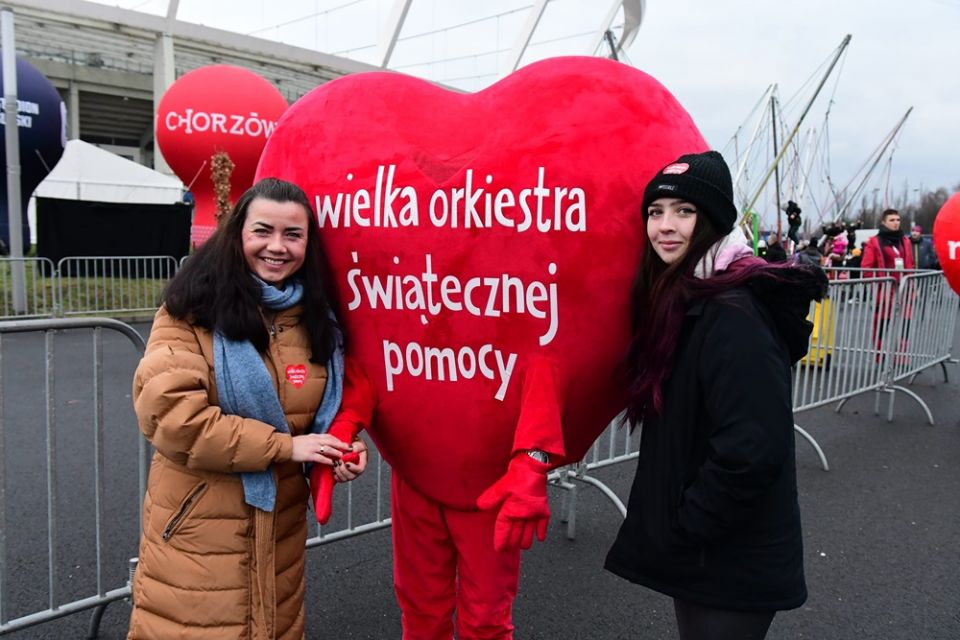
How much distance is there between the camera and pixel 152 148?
114ft

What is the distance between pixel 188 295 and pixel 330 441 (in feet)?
1.59

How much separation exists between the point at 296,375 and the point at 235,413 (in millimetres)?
168

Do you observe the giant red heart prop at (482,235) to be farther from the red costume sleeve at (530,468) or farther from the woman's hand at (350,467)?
the woman's hand at (350,467)

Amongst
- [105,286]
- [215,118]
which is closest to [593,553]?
[215,118]

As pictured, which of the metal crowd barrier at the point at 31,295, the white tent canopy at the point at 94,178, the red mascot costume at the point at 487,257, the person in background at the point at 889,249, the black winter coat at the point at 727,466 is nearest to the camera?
the black winter coat at the point at 727,466

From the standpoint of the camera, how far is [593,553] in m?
3.42

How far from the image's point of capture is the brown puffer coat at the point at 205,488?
1598 millimetres

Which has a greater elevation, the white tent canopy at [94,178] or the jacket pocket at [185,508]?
the white tent canopy at [94,178]

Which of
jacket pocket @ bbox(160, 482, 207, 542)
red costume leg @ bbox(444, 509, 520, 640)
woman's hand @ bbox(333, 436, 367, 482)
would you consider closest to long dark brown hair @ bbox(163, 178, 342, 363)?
woman's hand @ bbox(333, 436, 367, 482)

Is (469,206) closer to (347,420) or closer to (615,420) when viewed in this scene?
(347,420)

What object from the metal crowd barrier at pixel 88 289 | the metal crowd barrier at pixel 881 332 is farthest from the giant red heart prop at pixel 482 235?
the metal crowd barrier at pixel 88 289

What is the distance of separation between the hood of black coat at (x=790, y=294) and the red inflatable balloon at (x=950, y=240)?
5.00 meters

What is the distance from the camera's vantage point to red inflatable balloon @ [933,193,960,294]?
5.56m

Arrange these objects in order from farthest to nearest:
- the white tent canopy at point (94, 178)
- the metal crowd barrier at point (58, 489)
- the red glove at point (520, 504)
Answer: the white tent canopy at point (94, 178), the metal crowd barrier at point (58, 489), the red glove at point (520, 504)
